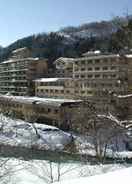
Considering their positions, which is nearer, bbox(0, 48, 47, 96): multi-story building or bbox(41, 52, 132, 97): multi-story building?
bbox(41, 52, 132, 97): multi-story building

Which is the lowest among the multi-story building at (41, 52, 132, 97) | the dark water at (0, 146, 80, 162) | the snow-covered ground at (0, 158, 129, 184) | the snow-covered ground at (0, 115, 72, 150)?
the snow-covered ground at (0, 115, 72, 150)

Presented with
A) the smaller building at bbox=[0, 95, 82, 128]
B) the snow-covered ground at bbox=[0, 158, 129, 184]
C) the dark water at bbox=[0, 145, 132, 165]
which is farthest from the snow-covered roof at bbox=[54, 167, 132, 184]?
the smaller building at bbox=[0, 95, 82, 128]

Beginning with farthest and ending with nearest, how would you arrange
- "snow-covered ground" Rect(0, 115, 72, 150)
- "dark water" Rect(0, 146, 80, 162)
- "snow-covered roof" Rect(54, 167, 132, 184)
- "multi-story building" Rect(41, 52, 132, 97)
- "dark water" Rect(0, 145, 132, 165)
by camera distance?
"multi-story building" Rect(41, 52, 132, 97)
"snow-covered ground" Rect(0, 115, 72, 150)
"dark water" Rect(0, 146, 80, 162)
"dark water" Rect(0, 145, 132, 165)
"snow-covered roof" Rect(54, 167, 132, 184)

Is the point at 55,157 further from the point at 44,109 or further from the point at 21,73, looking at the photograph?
the point at 21,73

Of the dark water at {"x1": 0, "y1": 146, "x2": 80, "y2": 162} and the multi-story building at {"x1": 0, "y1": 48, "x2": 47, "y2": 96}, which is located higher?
the multi-story building at {"x1": 0, "y1": 48, "x2": 47, "y2": 96}

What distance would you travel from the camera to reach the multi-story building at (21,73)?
4150cm

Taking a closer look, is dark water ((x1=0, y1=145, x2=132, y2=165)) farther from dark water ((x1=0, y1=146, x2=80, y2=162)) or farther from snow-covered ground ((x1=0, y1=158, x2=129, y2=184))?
snow-covered ground ((x1=0, y1=158, x2=129, y2=184))

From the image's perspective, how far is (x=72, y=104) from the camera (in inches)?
992

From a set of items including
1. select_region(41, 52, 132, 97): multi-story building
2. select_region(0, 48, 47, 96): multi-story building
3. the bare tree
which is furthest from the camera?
select_region(0, 48, 47, 96): multi-story building

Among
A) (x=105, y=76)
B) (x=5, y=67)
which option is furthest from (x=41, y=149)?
(x=5, y=67)

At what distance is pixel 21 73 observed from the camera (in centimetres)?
4269

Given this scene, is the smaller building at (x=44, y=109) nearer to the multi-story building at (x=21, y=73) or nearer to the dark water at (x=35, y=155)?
the multi-story building at (x=21, y=73)

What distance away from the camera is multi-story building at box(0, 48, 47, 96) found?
41.5 metres

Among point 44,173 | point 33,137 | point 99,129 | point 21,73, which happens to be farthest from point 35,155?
point 21,73
